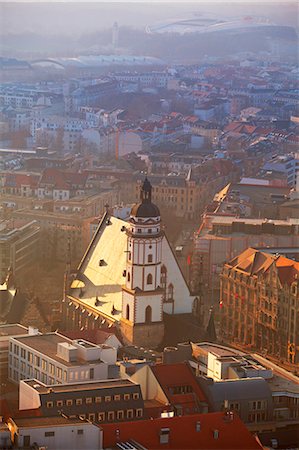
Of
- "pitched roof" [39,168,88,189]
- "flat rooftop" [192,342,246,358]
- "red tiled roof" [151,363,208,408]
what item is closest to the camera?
"red tiled roof" [151,363,208,408]

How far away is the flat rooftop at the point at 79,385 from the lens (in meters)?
9.52

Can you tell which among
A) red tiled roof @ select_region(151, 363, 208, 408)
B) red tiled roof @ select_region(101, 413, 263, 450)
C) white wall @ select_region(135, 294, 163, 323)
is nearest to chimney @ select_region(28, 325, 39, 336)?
white wall @ select_region(135, 294, 163, 323)

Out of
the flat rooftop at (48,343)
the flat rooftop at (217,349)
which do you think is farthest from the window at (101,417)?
the flat rooftop at (217,349)

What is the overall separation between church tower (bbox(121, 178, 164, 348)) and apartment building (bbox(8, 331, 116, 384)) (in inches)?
36.6

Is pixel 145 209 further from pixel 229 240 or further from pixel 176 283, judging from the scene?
pixel 229 240

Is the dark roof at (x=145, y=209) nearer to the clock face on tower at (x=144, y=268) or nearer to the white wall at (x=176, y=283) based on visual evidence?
the clock face on tower at (x=144, y=268)

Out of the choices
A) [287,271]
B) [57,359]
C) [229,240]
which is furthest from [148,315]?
[229,240]

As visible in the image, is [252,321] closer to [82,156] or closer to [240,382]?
[240,382]

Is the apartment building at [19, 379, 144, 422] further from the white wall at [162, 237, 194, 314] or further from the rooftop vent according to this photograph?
the white wall at [162, 237, 194, 314]

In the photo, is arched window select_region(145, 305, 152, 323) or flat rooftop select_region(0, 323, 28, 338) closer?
flat rooftop select_region(0, 323, 28, 338)

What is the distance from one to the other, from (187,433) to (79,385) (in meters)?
1.19

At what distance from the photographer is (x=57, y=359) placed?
34.2 ft

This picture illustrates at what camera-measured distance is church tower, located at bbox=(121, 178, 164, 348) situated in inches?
471

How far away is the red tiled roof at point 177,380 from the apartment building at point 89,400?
1.23 feet
